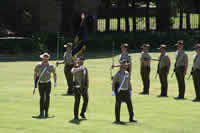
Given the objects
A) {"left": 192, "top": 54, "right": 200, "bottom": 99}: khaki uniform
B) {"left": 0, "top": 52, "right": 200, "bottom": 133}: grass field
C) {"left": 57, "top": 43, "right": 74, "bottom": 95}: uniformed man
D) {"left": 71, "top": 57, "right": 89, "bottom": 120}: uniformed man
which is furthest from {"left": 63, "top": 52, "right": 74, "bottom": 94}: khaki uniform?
{"left": 71, "top": 57, "right": 89, "bottom": 120}: uniformed man

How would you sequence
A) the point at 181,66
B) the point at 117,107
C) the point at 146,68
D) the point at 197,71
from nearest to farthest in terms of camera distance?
the point at 117,107 < the point at 197,71 < the point at 181,66 < the point at 146,68

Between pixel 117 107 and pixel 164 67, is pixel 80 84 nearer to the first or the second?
pixel 117 107

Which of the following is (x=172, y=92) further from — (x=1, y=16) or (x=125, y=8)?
(x=125, y=8)

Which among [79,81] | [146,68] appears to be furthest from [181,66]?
[79,81]

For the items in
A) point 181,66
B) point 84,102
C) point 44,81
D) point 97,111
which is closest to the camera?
point 84,102

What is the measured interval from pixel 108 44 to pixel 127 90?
35.6 metres

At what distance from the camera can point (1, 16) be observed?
56.4 meters

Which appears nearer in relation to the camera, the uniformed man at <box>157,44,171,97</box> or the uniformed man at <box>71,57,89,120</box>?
the uniformed man at <box>71,57,89,120</box>

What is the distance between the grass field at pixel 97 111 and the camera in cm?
1778

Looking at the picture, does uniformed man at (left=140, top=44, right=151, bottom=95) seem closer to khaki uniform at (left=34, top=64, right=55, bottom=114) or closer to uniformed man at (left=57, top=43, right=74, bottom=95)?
uniformed man at (left=57, top=43, right=74, bottom=95)

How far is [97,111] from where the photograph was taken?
21312 mm

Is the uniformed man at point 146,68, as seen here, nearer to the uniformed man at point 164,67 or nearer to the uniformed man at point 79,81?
the uniformed man at point 164,67

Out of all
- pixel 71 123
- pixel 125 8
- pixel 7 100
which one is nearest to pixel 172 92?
pixel 7 100

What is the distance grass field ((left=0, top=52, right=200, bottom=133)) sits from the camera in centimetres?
1778
